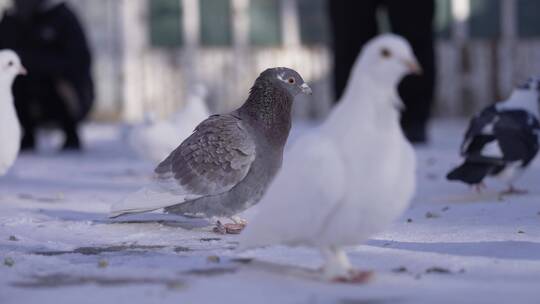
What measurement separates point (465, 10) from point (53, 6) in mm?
5597

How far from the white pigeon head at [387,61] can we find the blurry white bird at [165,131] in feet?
13.7

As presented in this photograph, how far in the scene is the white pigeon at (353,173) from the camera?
313cm

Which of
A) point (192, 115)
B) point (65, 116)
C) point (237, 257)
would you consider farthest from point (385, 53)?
point (65, 116)

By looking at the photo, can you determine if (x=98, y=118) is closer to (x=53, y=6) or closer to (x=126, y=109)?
(x=126, y=109)

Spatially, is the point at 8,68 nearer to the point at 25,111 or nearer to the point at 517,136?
the point at 517,136

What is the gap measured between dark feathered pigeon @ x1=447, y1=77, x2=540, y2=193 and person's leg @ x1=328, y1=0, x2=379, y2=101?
3161 mm

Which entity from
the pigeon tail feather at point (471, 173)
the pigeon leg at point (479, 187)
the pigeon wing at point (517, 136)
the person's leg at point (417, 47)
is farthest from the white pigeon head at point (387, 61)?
the person's leg at point (417, 47)

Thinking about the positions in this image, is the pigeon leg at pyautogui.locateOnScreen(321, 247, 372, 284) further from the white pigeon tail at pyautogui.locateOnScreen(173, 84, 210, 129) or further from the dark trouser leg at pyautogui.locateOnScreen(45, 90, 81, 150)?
the dark trouser leg at pyautogui.locateOnScreen(45, 90, 81, 150)

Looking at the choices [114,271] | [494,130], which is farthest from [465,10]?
[114,271]

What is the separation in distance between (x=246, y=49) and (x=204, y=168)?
32.6 feet

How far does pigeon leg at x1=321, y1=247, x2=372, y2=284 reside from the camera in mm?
3295

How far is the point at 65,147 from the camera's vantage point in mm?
10758

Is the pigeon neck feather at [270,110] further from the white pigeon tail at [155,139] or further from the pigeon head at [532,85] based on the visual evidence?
the white pigeon tail at [155,139]

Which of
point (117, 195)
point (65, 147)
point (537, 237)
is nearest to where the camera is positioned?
point (537, 237)
